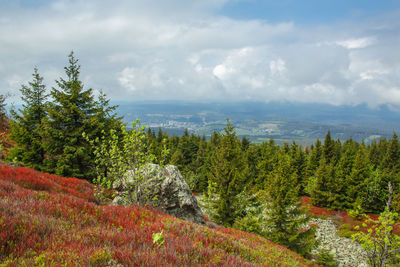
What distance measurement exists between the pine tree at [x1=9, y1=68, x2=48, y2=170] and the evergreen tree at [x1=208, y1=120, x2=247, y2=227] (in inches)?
730

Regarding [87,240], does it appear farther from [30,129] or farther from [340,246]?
[340,246]

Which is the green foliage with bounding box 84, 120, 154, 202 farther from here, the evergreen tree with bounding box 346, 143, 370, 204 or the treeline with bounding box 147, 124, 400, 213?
the evergreen tree with bounding box 346, 143, 370, 204

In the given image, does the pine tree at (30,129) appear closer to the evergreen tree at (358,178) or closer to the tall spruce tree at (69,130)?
the tall spruce tree at (69,130)

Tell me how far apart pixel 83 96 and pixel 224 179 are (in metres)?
18.0

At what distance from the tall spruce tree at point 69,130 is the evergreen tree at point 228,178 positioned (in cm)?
1343

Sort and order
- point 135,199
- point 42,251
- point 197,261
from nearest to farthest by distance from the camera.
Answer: point 42,251
point 197,261
point 135,199

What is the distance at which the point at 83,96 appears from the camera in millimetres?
23281

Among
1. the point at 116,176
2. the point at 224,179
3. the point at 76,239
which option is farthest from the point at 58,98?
the point at 76,239

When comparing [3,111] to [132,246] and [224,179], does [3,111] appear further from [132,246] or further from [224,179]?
[132,246]

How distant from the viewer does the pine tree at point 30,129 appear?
73.8 feet

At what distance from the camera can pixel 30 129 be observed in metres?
24.5

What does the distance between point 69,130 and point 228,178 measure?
17.7m

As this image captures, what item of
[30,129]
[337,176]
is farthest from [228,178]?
[337,176]

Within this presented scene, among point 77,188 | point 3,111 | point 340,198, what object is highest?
point 3,111
